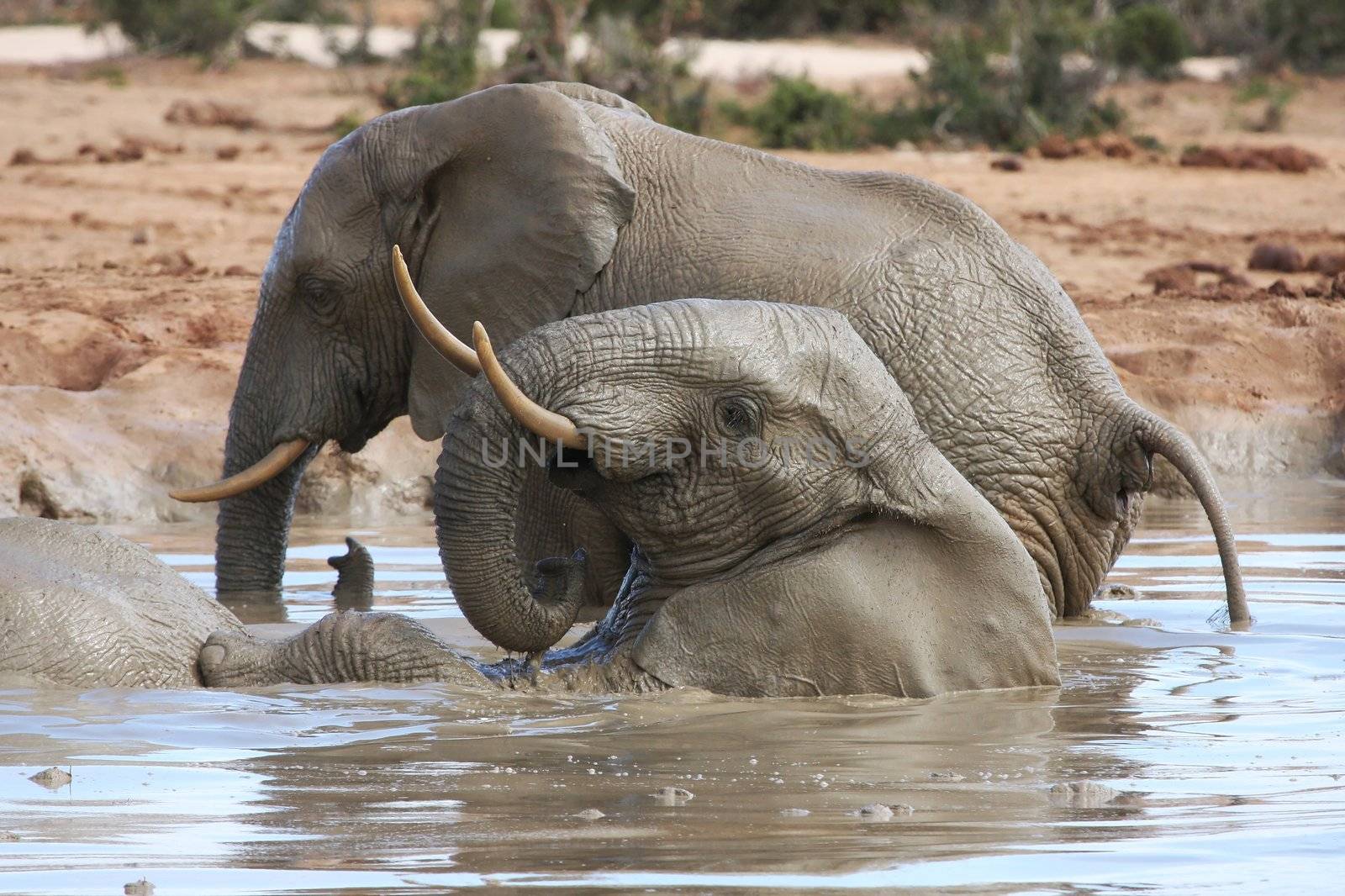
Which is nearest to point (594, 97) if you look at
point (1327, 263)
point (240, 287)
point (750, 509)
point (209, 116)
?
point (750, 509)

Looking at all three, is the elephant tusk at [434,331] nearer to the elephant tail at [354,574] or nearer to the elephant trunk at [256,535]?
the elephant trunk at [256,535]

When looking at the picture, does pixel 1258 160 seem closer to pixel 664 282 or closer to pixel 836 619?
pixel 664 282

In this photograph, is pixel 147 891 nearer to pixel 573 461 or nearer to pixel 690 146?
pixel 573 461

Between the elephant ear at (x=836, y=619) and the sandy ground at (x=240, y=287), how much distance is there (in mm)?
4089

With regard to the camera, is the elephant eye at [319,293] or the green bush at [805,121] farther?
the green bush at [805,121]

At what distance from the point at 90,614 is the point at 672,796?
1.47 metres

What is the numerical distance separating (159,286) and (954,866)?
9309 mm

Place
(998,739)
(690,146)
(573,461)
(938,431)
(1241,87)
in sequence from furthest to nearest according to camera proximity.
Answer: (1241,87) < (690,146) < (938,431) < (573,461) < (998,739)

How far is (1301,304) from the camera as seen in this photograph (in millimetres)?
11586

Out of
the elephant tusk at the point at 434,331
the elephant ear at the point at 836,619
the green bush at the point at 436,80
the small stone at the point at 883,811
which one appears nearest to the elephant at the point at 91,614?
the elephant tusk at the point at 434,331

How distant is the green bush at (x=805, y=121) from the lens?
720 inches

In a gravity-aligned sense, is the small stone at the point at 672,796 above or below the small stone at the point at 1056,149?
above

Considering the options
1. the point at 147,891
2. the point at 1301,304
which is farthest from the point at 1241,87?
the point at 147,891

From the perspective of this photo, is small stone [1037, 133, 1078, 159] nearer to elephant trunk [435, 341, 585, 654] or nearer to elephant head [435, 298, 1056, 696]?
elephant head [435, 298, 1056, 696]
